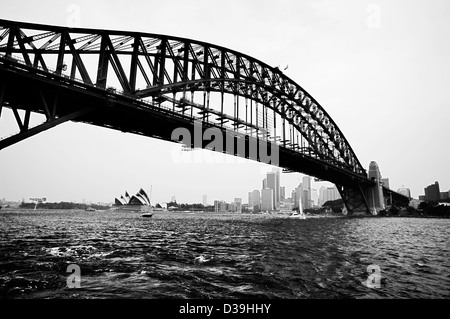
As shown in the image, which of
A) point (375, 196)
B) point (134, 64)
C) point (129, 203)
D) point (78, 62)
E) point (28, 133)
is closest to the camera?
point (28, 133)

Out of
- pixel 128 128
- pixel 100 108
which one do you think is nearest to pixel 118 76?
pixel 100 108

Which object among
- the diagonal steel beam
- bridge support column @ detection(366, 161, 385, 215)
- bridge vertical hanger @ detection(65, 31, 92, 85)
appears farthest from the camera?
bridge support column @ detection(366, 161, 385, 215)

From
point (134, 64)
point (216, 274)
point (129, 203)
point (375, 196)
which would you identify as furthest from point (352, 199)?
point (129, 203)

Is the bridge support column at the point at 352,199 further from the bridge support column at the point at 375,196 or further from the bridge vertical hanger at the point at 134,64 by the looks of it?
the bridge vertical hanger at the point at 134,64

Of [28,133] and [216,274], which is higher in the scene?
[28,133]

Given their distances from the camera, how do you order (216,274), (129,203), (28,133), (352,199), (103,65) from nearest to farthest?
1. (216,274)
2. (28,133)
3. (103,65)
4. (352,199)
5. (129,203)

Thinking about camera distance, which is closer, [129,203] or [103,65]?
[103,65]

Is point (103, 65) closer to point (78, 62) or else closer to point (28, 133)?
point (78, 62)

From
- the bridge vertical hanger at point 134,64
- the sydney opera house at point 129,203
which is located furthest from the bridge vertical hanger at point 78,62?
the sydney opera house at point 129,203

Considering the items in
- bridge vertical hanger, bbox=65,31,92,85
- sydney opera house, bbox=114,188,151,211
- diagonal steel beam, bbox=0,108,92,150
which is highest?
bridge vertical hanger, bbox=65,31,92,85

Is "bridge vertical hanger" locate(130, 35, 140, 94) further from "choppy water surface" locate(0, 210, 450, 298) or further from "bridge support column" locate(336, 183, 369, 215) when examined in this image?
"bridge support column" locate(336, 183, 369, 215)

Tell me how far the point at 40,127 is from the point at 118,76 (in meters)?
10.7

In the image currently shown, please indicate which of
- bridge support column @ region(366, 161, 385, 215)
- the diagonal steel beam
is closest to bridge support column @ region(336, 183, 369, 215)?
bridge support column @ region(366, 161, 385, 215)

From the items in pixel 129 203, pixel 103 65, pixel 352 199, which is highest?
pixel 103 65
